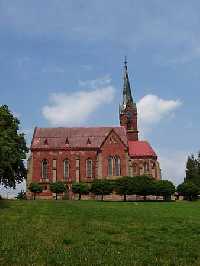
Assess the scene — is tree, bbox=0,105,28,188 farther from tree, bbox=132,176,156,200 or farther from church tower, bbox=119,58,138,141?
church tower, bbox=119,58,138,141

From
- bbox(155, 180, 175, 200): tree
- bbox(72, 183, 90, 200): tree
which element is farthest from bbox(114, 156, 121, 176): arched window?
bbox(155, 180, 175, 200): tree

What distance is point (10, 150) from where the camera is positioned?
139 ft

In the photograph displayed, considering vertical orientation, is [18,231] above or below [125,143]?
below

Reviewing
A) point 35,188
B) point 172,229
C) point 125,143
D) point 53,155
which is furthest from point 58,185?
point 172,229

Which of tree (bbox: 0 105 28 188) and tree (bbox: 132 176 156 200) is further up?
tree (bbox: 0 105 28 188)

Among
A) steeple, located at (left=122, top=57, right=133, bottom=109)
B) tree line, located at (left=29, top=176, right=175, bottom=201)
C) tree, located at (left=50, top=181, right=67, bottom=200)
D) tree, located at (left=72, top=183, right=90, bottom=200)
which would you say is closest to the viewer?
tree line, located at (left=29, top=176, right=175, bottom=201)

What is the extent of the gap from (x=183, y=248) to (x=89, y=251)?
12.9ft

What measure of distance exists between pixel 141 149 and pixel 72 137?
591 inches

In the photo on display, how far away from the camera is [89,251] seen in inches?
611

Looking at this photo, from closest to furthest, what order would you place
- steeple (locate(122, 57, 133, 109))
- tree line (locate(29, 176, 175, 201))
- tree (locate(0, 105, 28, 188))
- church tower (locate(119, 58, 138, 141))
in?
tree (locate(0, 105, 28, 188)) < tree line (locate(29, 176, 175, 201)) < church tower (locate(119, 58, 138, 141)) < steeple (locate(122, 57, 133, 109))

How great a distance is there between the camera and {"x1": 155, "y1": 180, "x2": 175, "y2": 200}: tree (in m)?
69.7

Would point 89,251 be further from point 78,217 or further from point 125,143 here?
point 125,143

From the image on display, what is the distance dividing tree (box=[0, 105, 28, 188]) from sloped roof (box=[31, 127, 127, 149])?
31.0 meters

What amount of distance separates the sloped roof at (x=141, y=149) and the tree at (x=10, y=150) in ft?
121
